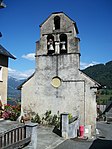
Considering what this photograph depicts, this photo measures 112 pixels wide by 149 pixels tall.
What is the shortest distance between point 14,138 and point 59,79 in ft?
30.6

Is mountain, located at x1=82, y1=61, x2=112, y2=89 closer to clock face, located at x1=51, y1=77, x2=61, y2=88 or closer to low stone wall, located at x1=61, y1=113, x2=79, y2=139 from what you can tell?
clock face, located at x1=51, y1=77, x2=61, y2=88

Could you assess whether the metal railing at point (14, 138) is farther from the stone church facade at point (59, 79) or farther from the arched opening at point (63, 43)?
the arched opening at point (63, 43)

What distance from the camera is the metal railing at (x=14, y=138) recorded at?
9.73 m

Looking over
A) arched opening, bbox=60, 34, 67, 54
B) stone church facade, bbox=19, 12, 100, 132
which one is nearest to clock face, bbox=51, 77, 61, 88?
stone church facade, bbox=19, 12, 100, 132

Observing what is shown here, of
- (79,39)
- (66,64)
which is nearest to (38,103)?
(66,64)

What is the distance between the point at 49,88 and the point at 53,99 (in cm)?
100

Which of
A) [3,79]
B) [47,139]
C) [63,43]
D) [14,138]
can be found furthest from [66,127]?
[3,79]

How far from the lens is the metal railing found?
9734 mm

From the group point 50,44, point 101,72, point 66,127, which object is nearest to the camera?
point 66,127

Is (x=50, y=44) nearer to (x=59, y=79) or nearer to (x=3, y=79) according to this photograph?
(x=59, y=79)

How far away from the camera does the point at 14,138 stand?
11.0 metres

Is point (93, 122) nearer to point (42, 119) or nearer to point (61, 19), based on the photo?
point (42, 119)

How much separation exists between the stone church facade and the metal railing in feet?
25.9

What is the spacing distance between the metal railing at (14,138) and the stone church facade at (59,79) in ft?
25.9
